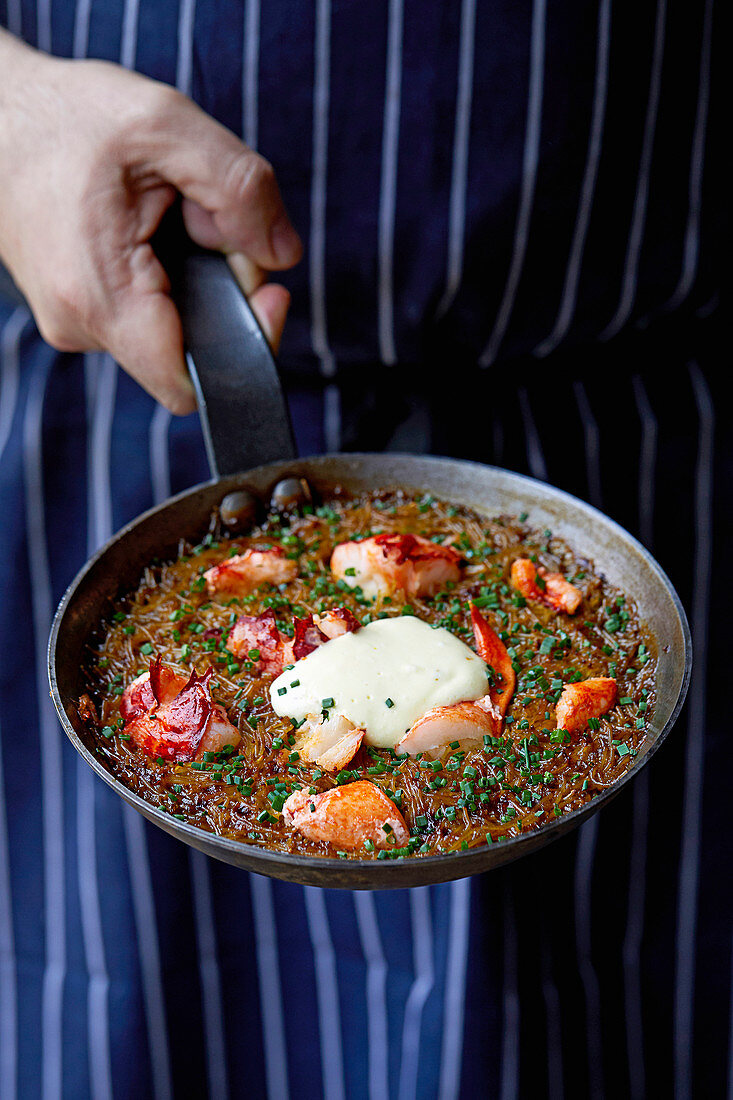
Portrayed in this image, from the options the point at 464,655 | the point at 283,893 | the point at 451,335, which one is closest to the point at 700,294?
the point at 451,335

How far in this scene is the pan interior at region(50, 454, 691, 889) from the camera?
53.4 inches

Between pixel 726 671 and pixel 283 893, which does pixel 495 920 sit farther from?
pixel 726 671

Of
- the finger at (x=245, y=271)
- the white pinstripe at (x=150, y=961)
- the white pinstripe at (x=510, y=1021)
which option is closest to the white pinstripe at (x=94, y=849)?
the white pinstripe at (x=150, y=961)

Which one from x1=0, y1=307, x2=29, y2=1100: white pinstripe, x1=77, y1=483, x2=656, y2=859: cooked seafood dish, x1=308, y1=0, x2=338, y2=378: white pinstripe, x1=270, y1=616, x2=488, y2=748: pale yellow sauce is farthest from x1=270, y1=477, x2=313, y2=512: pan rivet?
x1=0, y1=307, x2=29, y2=1100: white pinstripe

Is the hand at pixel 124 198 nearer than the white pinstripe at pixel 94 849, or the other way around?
the hand at pixel 124 198

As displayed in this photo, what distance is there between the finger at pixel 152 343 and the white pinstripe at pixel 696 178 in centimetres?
158

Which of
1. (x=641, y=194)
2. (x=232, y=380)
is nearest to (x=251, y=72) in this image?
(x=232, y=380)

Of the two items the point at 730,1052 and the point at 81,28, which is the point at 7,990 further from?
the point at 81,28

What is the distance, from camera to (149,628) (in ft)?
6.15

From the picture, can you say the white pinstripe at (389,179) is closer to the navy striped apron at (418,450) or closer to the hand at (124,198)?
the navy striped apron at (418,450)

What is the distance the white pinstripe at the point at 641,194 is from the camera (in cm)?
248

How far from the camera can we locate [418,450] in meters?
2.82

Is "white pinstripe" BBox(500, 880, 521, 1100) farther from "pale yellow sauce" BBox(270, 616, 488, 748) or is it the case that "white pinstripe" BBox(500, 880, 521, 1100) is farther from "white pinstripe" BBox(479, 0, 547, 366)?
"white pinstripe" BBox(479, 0, 547, 366)

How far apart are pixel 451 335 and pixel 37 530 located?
150cm
